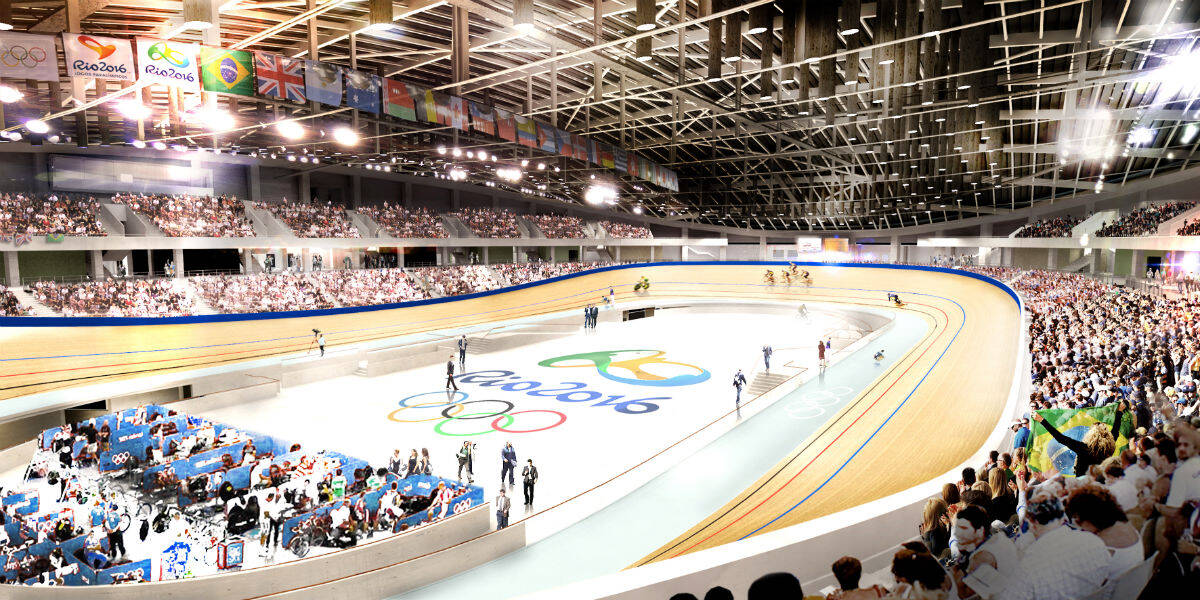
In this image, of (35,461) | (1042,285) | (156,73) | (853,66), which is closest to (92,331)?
(35,461)

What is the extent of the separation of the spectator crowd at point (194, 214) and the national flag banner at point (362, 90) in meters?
18.5

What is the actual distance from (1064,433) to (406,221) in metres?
35.5

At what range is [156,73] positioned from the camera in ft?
33.6

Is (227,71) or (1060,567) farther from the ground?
(227,71)

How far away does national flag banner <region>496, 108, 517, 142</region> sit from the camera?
55.9 ft

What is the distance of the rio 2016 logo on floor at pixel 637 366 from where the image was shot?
19.4m

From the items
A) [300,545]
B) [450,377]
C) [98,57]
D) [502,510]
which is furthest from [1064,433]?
[450,377]

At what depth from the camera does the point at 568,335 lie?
1141 inches

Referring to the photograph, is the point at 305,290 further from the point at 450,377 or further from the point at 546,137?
the point at 546,137

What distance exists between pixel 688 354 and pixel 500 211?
25070 mm

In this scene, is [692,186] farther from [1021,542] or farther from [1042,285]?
[1021,542]

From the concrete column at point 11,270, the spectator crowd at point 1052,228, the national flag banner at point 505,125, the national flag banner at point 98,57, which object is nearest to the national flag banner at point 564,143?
the national flag banner at point 505,125

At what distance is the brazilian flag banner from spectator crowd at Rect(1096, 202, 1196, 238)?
23682 millimetres

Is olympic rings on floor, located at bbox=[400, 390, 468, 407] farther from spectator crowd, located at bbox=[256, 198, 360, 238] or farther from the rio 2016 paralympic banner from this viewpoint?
spectator crowd, located at bbox=[256, 198, 360, 238]
